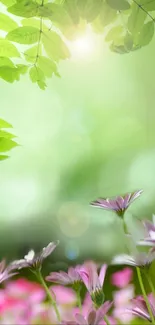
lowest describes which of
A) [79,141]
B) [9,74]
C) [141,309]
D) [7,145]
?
[141,309]

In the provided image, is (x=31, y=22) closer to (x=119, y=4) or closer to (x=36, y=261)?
(x=119, y=4)

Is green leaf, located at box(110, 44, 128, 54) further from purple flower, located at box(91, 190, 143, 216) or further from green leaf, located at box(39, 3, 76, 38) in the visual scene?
purple flower, located at box(91, 190, 143, 216)

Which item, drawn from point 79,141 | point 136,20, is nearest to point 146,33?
point 136,20

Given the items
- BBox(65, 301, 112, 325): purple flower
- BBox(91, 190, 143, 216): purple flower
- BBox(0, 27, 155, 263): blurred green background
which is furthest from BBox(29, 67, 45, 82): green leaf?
BBox(0, 27, 155, 263): blurred green background

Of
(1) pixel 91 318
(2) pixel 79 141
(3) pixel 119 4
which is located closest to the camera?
(1) pixel 91 318

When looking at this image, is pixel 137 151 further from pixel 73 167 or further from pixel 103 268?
pixel 103 268

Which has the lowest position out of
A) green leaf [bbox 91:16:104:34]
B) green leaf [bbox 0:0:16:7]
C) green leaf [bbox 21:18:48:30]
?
green leaf [bbox 91:16:104:34]
